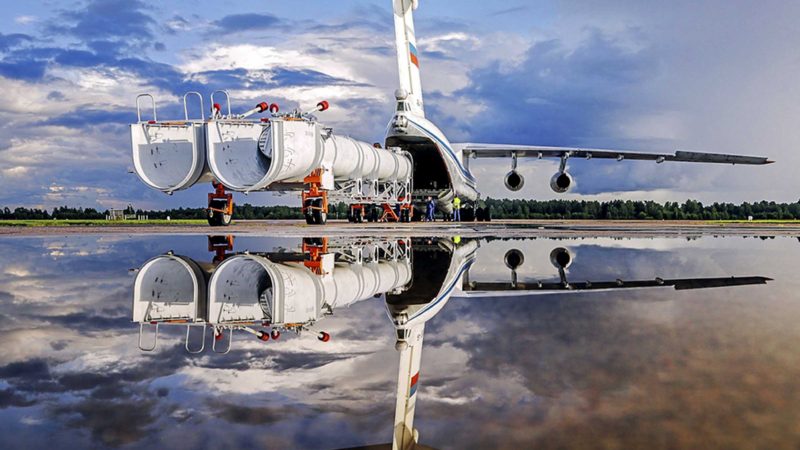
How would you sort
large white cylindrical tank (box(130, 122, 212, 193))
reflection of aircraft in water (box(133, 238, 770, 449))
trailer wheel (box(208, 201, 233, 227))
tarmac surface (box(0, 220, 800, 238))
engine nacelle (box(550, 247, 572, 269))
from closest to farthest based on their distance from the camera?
reflection of aircraft in water (box(133, 238, 770, 449)) < engine nacelle (box(550, 247, 572, 269)) < large white cylindrical tank (box(130, 122, 212, 193)) < tarmac surface (box(0, 220, 800, 238)) < trailer wheel (box(208, 201, 233, 227))

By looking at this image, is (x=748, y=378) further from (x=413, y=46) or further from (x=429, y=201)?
(x=429, y=201)

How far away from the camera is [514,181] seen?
101 ft

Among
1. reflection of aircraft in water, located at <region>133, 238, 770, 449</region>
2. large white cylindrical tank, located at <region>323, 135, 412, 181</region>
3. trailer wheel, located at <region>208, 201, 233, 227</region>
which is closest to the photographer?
reflection of aircraft in water, located at <region>133, 238, 770, 449</region>

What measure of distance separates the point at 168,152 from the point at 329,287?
1228 centimetres

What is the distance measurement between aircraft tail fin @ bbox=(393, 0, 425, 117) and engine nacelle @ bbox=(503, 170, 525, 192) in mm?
6778

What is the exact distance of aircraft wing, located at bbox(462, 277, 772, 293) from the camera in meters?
5.68

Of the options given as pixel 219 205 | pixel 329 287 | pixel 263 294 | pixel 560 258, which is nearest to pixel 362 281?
pixel 329 287

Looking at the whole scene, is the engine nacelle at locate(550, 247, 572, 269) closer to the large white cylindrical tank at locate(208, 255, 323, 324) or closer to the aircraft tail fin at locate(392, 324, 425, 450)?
the large white cylindrical tank at locate(208, 255, 323, 324)

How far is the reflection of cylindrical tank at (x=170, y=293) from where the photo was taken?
4.16 meters

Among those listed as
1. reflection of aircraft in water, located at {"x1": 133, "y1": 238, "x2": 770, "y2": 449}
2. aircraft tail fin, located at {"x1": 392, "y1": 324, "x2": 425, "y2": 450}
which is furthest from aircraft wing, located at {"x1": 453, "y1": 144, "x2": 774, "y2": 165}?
aircraft tail fin, located at {"x1": 392, "y1": 324, "x2": 425, "y2": 450}

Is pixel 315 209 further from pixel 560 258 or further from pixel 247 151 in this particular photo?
pixel 560 258

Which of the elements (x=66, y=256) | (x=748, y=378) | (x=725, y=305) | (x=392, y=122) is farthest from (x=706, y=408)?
(x=392, y=122)

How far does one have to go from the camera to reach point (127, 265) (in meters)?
7.93

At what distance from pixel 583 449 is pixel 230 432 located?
99 cm
